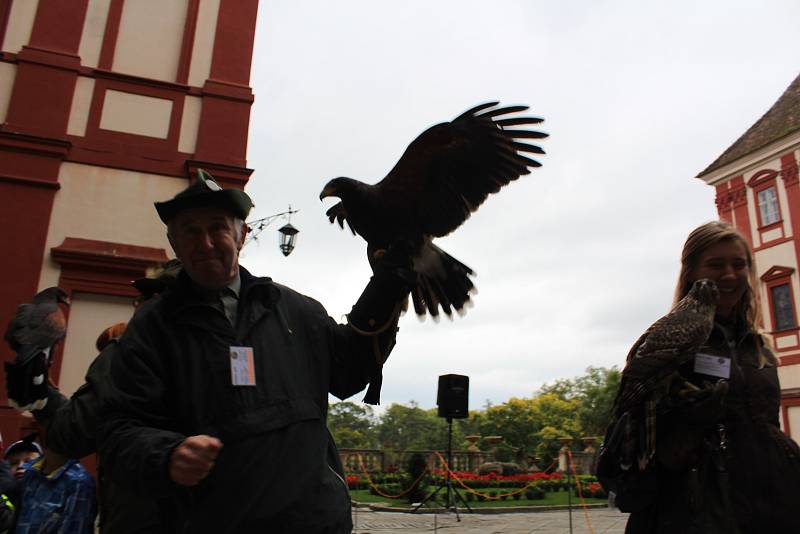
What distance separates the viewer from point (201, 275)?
173 centimetres

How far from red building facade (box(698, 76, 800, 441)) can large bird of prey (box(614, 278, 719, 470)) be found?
20.0 m

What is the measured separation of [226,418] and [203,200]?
2.06 feet

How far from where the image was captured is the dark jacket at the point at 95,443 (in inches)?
88.6

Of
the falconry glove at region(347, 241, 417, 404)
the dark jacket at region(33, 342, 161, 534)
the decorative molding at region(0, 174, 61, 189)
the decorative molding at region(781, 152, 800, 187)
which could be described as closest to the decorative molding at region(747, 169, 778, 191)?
the decorative molding at region(781, 152, 800, 187)

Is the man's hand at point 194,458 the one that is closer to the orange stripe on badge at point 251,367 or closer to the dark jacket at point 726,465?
the orange stripe on badge at point 251,367

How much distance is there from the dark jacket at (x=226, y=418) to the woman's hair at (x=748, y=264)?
148 cm

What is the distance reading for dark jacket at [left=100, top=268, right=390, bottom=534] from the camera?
149 cm

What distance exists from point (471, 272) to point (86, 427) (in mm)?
1912

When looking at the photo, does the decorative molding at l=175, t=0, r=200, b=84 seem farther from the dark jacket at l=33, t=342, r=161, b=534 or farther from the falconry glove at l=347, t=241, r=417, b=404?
the falconry glove at l=347, t=241, r=417, b=404

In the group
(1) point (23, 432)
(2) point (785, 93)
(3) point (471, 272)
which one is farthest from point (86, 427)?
(2) point (785, 93)

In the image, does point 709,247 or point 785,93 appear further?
point 785,93

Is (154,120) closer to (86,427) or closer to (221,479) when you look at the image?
(86,427)

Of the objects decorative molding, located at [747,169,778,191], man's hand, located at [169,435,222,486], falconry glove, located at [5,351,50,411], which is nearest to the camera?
man's hand, located at [169,435,222,486]

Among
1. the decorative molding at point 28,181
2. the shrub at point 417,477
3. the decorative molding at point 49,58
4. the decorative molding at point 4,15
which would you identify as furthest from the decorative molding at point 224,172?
the shrub at point 417,477
